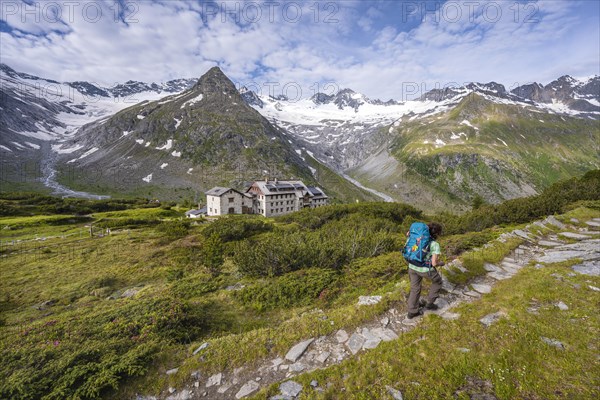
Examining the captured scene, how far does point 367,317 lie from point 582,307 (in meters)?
6.45

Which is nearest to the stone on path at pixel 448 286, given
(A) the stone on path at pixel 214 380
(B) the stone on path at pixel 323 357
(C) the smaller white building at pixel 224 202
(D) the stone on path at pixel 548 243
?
(B) the stone on path at pixel 323 357

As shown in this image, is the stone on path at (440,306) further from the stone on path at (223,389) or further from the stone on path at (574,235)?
the stone on path at (574,235)

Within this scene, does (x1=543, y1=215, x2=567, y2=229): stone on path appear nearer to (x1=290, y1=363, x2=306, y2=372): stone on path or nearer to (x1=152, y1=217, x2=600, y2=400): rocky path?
(x1=152, y1=217, x2=600, y2=400): rocky path

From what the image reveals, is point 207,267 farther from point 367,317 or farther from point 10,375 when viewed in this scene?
point 367,317

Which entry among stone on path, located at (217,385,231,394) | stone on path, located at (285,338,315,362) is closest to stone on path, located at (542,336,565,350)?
stone on path, located at (285,338,315,362)

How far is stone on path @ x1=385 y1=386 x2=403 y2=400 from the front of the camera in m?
5.61

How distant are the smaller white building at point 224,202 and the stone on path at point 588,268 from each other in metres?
70.5

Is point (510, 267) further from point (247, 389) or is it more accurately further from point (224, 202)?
point (224, 202)

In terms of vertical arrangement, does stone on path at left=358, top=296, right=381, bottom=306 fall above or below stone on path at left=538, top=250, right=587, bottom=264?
below

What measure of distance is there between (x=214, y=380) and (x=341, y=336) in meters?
3.78

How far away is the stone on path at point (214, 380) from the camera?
22.5 ft

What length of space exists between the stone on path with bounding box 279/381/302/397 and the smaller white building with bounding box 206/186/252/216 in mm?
69934

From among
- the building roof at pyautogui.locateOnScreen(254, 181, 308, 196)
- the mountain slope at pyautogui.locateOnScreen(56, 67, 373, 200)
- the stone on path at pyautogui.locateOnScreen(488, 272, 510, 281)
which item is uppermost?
the mountain slope at pyautogui.locateOnScreen(56, 67, 373, 200)

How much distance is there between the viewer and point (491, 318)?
7.79 meters
